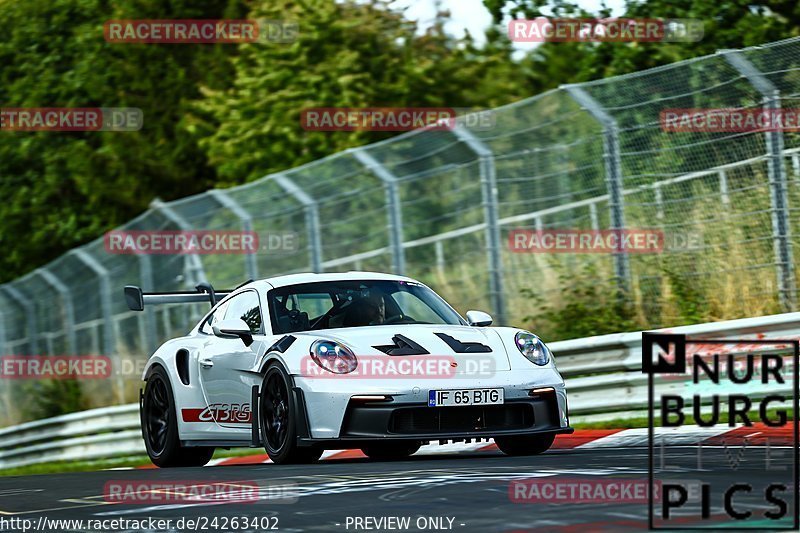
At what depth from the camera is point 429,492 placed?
23.5 ft

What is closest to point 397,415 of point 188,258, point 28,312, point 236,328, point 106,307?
point 236,328

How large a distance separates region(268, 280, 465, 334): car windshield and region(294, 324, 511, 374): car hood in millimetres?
456

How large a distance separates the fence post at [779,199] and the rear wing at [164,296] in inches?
180

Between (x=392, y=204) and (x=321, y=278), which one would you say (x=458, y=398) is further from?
(x=392, y=204)

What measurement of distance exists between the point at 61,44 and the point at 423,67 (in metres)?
10.0

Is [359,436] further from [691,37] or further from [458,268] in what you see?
[691,37]

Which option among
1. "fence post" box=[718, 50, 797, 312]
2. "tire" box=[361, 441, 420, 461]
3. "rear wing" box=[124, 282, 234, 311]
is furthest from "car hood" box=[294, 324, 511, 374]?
"fence post" box=[718, 50, 797, 312]

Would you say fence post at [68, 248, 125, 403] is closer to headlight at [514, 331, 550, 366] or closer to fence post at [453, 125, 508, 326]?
fence post at [453, 125, 508, 326]

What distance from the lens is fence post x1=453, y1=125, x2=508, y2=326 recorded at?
49.5 feet

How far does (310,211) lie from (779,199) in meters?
6.10

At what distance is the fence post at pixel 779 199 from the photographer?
12.9 meters

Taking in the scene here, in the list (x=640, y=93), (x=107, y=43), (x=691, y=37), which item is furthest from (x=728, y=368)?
(x=107, y=43)

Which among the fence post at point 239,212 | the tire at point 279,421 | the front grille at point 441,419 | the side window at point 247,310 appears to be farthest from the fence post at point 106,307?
the front grille at point 441,419

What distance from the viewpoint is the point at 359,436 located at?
921cm
